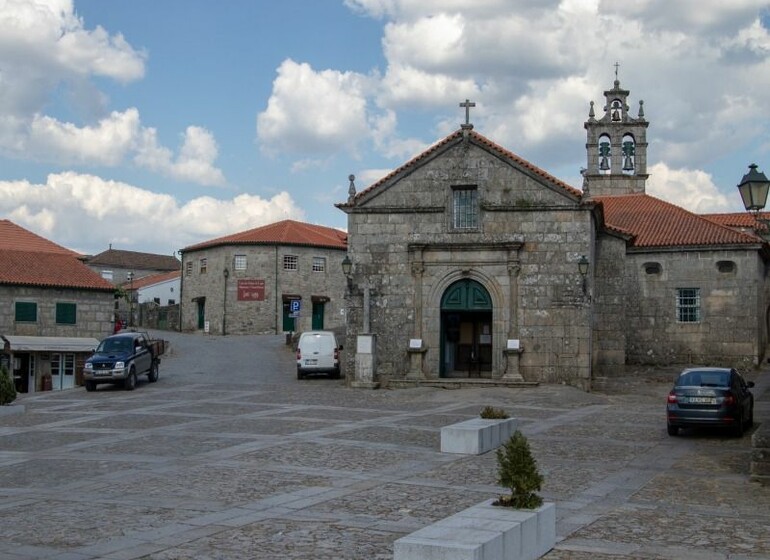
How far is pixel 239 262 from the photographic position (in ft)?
183

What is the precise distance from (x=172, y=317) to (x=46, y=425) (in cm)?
4411

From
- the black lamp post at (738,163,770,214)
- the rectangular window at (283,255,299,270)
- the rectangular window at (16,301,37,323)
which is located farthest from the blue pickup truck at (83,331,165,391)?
the rectangular window at (283,255,299,270)

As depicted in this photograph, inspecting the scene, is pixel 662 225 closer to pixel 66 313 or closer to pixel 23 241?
pixel 66 313

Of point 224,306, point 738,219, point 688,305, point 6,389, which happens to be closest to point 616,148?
point 738,219

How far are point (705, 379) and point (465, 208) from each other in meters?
12.7

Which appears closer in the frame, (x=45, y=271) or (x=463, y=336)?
(x=463, y=336)

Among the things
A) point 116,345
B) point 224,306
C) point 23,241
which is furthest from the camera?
point 224,306

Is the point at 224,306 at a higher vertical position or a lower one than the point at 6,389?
higher

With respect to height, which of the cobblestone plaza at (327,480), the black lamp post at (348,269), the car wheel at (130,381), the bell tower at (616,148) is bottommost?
the cobblestone plaza at (327,480)

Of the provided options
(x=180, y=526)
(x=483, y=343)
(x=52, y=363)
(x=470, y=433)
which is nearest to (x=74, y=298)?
(x=52, y=363)

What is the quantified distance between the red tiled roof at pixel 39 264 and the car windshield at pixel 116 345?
10.3 meters

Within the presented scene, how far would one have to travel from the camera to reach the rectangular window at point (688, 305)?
36.2 m

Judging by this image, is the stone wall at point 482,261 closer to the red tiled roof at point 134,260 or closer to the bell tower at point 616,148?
the bell tower at point 616,148

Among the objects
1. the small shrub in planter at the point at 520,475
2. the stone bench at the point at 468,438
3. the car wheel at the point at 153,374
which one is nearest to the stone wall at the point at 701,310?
the car wheel at the point at 153,374
